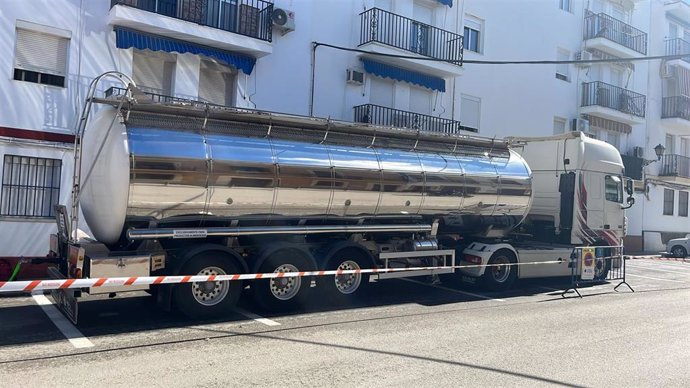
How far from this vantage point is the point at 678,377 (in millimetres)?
5855

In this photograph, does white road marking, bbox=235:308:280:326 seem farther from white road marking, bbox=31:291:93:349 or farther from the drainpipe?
the drainpipe

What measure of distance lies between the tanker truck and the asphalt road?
637 mm

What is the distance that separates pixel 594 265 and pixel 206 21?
10987 mm

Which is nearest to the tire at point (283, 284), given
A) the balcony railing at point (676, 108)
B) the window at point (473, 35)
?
the window at point (473, 35)

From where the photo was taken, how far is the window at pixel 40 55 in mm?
11773

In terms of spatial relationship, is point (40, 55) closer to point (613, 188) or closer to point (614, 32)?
point (613, 188)

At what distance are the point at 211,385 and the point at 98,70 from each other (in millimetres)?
9757

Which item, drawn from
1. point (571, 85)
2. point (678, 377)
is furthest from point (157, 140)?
point (571, 85)

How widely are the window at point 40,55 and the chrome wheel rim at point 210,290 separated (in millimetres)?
6910

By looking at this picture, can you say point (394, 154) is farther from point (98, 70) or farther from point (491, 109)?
point (491, 109)

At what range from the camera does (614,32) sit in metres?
26.5

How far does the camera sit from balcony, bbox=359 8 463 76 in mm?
17000

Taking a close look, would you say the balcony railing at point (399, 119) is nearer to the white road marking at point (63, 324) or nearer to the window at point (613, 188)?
the window at point (613, 188)

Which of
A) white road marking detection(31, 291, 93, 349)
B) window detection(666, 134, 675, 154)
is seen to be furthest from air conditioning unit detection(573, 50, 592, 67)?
white road marking detection(31, 291, 93, 349)
